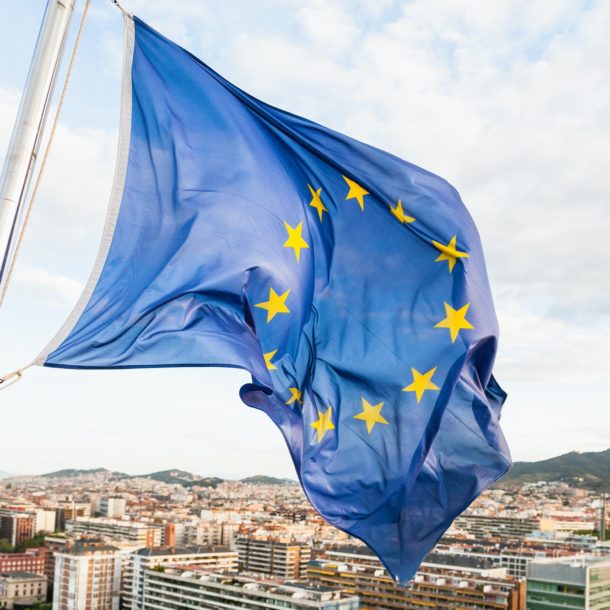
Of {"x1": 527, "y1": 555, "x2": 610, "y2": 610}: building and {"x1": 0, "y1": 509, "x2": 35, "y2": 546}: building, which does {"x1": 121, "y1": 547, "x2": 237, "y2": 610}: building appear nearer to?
{"x1": 527, "y1": 555, "x2": 610, "y2": 610}: building

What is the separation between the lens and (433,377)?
3279 millimetres

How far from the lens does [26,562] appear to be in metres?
48.5

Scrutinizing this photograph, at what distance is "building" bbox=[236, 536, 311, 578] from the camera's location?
47.0 m

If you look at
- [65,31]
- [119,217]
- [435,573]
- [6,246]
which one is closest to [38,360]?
[6,246]

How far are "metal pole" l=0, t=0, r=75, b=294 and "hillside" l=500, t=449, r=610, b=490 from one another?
110860 mm

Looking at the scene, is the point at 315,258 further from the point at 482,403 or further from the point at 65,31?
the point at 65,31

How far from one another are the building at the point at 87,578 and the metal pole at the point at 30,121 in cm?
4095

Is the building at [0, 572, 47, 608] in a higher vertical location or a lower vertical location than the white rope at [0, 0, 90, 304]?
lower

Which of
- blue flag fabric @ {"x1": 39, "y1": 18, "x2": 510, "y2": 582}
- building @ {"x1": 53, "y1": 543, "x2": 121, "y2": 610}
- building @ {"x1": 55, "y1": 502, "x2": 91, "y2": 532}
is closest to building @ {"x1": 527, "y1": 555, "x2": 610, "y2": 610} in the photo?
building @ {"x1": 53, "y1": 543, "x2": 121, "y2": 610}

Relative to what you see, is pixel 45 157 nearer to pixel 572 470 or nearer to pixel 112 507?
pixel 112 507

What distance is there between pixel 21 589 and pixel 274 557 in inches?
495

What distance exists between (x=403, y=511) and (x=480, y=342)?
66 centimetres

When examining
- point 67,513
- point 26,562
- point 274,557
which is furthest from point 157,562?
point 67,513

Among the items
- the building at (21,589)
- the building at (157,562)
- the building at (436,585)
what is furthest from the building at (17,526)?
the building at (436,585)
